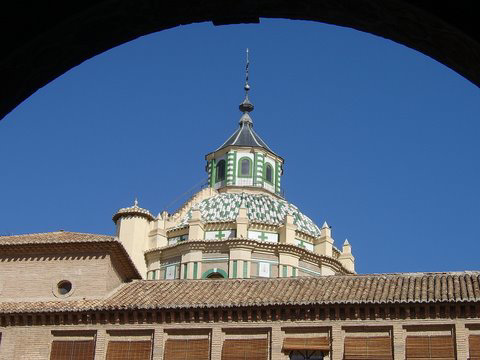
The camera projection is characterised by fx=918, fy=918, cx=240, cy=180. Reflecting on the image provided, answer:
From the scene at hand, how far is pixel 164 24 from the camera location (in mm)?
4723

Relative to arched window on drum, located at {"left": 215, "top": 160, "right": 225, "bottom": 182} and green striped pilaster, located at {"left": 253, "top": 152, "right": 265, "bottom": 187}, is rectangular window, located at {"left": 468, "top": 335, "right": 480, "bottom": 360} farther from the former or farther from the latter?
arched window on drum, located at {"left": 215, "top": 160, "right": 225, "bottom": 182}

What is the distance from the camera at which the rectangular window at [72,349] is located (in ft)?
122

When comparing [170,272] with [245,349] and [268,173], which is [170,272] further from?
[245,349]

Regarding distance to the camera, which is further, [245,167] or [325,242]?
[245,167]

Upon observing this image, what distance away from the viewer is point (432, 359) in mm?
35406

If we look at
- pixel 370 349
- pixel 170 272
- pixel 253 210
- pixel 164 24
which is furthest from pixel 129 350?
pixel 164 24

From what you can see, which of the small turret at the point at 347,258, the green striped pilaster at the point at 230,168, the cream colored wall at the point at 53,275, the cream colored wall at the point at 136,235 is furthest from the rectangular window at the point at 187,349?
the green striped pilaster at the point at 230,168

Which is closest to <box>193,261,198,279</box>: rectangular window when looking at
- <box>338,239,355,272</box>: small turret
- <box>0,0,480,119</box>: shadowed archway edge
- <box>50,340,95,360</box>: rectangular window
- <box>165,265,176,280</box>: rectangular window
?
<box>165,265,176,280</box>: rectangular window

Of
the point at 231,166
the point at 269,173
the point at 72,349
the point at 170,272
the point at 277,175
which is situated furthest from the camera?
the point at 277,175

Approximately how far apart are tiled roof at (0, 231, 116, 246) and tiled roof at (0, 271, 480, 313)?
2.65m

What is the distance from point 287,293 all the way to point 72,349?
358 inches

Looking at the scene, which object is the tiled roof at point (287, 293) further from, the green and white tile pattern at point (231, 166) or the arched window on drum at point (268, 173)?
the arched window on drum at point (268, 173)

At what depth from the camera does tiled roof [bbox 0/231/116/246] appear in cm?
4134

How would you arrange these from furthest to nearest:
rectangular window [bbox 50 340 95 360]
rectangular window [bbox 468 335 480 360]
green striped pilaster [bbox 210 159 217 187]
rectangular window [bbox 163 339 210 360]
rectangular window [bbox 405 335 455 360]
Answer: green striped pilaster [bbox 210 159 217 187] < rectangular window [bbox 50 340 95 360] < rectangular window [bbox 163 339 210 360] < rectangular window [bbox 405 335 455 360] < rectangular window [bbox 468 335 480 360]
